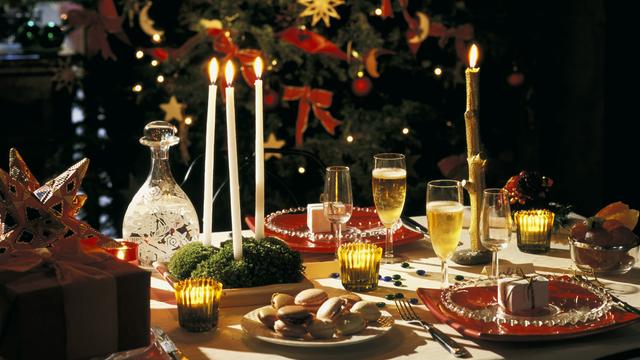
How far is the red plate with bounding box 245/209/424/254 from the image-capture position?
81.5 inches

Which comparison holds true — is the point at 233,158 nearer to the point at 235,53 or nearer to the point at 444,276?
the point at 444,276

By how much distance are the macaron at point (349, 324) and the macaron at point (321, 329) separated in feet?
0.06

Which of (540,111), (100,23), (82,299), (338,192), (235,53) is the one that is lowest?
(82,299)

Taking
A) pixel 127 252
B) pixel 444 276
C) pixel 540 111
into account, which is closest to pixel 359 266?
pixel 444 276

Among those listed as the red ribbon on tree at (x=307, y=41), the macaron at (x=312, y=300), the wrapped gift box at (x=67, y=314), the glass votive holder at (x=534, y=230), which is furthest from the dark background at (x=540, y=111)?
the wrapped gift box at (x=67, y=314)

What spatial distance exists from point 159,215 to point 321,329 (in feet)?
1.93

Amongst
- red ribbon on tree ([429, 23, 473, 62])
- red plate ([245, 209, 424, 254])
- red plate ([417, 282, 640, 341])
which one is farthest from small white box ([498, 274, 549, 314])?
red ribbon on tree ([429, 23, 473, 62])

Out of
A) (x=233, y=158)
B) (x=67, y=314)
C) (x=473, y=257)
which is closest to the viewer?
(x=67, y=314)

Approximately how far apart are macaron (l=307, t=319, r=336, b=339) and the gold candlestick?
1.94 ft

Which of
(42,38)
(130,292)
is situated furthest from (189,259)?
(42,38)

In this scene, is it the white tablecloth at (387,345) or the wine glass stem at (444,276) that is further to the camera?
the wine glass stem at (444,276)

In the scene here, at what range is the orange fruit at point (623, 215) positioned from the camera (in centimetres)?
202

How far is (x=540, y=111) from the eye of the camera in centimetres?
473

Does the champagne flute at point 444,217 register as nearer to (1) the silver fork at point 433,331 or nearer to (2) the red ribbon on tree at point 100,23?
(1) the silver fork at point 433,331
